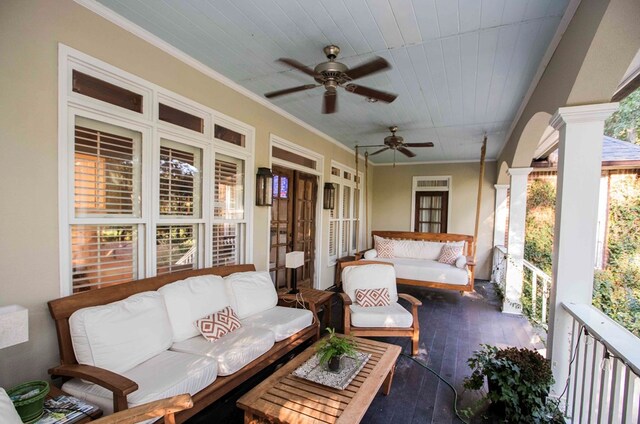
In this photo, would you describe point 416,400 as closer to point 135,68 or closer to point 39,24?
point 135,68

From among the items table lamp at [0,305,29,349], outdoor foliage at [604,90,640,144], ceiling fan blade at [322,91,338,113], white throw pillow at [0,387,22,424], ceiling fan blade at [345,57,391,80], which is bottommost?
white throw pillow at [0,387,22,424]

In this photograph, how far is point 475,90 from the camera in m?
3.36

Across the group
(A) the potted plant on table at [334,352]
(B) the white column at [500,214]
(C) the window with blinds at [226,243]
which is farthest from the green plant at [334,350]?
(B) the white column at [500,214]

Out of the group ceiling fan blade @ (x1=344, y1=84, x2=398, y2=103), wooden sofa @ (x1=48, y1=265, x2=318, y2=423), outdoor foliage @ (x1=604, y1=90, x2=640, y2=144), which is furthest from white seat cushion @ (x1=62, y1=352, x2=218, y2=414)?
outdoor foliage @ (x1=604, y1=90, x2=640, y2=144)

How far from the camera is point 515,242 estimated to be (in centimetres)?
478

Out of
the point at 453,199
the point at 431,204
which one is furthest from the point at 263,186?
the point at 453,199

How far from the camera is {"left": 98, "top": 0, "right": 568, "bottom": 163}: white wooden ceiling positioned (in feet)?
6.78

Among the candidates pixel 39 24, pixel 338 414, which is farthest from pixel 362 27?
pixel 338 414

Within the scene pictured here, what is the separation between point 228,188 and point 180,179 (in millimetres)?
647

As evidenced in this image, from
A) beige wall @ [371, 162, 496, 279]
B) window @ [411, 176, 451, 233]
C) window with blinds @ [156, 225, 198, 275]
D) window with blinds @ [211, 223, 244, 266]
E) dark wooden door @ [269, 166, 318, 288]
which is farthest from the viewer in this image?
window @ [411, 176, 451, 233]

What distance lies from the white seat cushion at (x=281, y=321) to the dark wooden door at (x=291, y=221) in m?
1.34

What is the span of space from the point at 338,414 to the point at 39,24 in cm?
301

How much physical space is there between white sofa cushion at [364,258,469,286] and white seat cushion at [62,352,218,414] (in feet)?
13.5

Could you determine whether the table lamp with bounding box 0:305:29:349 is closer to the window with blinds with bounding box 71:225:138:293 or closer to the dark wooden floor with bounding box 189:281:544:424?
the window with blinds with bounding box 71:225:138:293
